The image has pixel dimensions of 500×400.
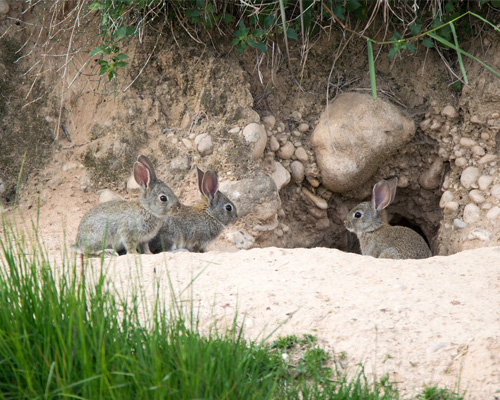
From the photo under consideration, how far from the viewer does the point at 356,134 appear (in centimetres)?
684

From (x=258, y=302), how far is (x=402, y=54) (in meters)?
4.22

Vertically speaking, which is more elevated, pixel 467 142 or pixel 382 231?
pixel 467 142

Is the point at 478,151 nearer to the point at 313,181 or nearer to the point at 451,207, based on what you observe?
the point at 451,207

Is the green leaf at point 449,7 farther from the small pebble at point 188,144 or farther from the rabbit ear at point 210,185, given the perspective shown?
the small pebble at point 188,144

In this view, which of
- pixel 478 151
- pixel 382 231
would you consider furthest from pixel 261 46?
pixel 478 151

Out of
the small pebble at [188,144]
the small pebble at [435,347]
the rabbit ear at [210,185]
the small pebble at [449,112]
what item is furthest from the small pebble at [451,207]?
the small pebble at [435,347]

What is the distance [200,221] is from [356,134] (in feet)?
6.53

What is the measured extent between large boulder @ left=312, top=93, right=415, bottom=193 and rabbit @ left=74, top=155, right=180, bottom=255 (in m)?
1.94

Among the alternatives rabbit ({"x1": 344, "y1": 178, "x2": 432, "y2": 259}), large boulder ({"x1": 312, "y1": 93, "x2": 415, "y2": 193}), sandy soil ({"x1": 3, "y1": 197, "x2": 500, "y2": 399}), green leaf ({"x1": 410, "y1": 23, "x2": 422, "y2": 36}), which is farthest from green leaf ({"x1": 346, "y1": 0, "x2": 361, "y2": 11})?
sandy soil ({"x1": 3, "y1": 197, "x2": 500, "y2": 399})

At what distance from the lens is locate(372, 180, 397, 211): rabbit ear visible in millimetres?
6960

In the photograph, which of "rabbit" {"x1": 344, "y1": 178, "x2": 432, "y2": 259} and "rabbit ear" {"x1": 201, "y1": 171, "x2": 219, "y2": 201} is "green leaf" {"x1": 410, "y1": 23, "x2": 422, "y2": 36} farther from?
"rabbit ear" {"x1": 201, "y1": 171, "x2": 219, "y2": 201}

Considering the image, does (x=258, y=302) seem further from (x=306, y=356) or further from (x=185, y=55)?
(x=185, y=55)

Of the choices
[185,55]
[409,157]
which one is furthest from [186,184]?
[409,157]

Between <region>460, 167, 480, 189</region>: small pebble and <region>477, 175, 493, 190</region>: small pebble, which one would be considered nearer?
<region>477, 175, 493, 190</region>: small pebble
